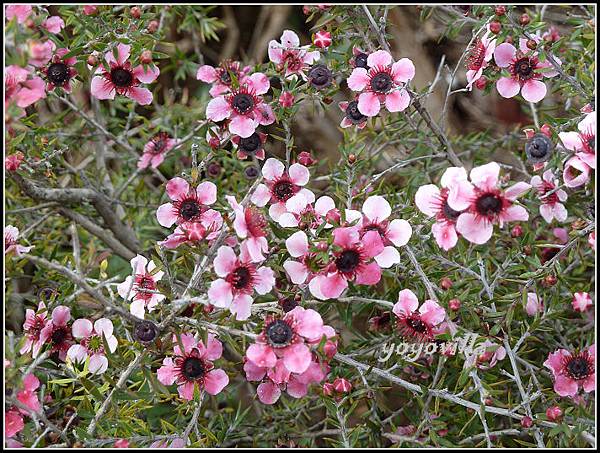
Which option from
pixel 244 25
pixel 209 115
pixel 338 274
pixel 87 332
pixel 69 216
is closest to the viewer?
pixel 338 274

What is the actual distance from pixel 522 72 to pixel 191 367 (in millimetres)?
763

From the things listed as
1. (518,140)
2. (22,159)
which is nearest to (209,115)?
(22,159)

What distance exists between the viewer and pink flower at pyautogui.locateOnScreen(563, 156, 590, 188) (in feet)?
3.31

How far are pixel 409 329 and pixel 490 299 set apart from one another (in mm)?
154

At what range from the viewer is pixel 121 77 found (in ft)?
4.27

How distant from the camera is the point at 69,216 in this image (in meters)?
1.54

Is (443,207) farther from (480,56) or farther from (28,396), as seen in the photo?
(28,396)


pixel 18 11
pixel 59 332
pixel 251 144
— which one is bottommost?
pixel 59 332

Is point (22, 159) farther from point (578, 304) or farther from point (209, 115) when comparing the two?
point (578, 304)

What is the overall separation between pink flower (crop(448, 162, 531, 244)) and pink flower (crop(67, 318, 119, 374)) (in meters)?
0.57

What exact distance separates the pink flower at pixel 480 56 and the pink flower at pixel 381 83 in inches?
4.9

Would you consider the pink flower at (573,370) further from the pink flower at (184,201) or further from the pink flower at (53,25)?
the pink flower at (53,25)

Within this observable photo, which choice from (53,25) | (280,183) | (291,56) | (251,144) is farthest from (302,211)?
(53,25)

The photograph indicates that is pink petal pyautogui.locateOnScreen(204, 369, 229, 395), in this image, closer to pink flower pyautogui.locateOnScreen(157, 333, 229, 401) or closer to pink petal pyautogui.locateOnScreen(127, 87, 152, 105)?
pink flower pyautogui.locateOnScreen(157, 333, 229, 401)
